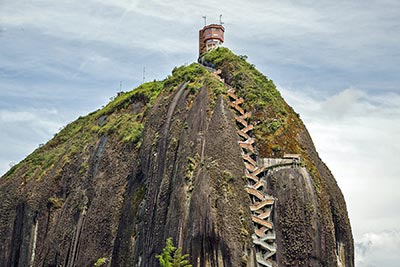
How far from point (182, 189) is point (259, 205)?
12.0ft

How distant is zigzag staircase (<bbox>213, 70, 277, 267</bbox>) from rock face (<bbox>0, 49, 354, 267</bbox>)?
1.07ft

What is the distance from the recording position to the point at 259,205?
1133 inches

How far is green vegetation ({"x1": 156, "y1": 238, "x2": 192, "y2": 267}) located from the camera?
86.5ft

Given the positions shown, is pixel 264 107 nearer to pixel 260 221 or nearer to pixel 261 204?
pixel 261 204

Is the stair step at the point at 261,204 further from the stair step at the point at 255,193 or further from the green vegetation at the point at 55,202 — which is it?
the green vegetation at the point at 55,202

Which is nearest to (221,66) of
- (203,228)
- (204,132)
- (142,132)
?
(142,132)

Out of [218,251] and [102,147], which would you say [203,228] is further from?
[102,147]

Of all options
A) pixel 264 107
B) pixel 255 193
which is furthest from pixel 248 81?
pixel 255 193

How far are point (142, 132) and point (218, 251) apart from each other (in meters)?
12.9

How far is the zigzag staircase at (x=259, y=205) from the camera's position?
27922mm

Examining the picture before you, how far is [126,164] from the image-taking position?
124 feet

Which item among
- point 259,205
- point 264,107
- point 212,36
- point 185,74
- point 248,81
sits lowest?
point 259,205

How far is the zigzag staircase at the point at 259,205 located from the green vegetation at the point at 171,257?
3398mm

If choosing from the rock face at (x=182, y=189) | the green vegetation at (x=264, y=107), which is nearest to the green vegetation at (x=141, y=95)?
the rock face at (x=182, y=189)
